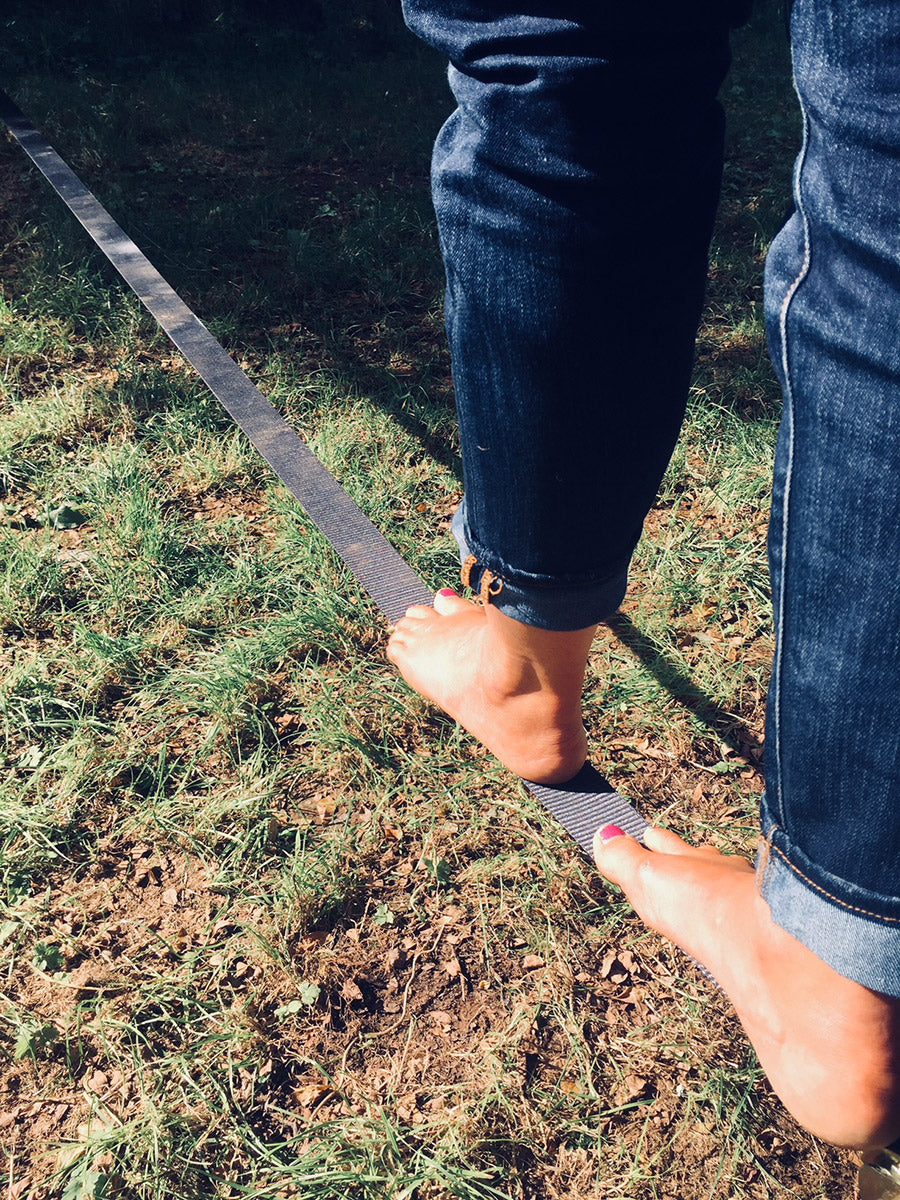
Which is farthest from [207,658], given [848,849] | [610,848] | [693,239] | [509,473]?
[848,849]

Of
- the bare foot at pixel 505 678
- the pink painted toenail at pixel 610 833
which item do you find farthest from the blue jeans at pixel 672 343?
the pink painted toenail at pixel 610 833

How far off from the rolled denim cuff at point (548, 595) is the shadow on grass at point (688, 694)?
0.73m

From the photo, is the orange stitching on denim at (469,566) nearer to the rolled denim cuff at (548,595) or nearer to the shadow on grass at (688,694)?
the rolled denim cuff at (548,595)

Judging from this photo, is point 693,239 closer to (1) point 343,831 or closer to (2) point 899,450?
(2) point 899,450

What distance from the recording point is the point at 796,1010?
1052 millimetres

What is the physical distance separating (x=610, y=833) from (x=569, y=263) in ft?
2.94

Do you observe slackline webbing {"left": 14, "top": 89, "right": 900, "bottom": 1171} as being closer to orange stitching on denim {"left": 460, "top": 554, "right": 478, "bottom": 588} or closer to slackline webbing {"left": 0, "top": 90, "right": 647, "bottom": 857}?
slackline webbing {"left": 0, "top": 90, "right": 647, "bottom": 857}

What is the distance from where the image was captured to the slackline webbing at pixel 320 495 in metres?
1.59

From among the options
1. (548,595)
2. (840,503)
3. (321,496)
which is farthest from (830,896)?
(321,496)

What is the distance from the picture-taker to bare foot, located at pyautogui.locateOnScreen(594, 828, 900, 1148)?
3.23ft

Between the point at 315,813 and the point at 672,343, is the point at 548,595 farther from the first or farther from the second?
the point at 315,813

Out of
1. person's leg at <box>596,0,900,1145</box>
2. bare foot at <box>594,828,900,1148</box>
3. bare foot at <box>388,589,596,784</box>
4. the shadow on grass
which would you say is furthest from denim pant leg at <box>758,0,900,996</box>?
the shadow on grass

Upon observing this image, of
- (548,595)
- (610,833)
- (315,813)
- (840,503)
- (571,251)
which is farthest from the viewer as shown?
(315,813)

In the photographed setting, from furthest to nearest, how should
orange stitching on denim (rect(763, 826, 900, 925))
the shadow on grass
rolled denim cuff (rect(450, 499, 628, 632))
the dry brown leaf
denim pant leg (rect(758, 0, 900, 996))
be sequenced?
the shadow on grass → the dry brown leaf → rolled denim cuff (rect(450, 499, 628, 632)) → orange stitching on denim (rect(763, 826, 900, 925)) → denim pant leg (rect(758, 0, 900, 996))
